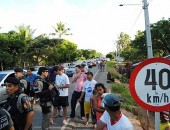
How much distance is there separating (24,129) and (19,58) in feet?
106

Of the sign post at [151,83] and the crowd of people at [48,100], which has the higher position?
the sign post at [151,83]

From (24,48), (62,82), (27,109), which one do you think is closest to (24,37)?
(24,48)

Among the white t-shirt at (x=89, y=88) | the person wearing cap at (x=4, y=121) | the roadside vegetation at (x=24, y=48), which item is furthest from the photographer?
the roadside vegetation at (x=24, y=48)

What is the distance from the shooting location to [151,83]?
394cm

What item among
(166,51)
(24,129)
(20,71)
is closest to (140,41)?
(166,51)

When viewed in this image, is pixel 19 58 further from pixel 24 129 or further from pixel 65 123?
pixel 24 129

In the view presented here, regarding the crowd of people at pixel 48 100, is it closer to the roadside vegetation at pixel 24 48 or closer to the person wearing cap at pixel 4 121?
the person wearing cap at pixel 4 121

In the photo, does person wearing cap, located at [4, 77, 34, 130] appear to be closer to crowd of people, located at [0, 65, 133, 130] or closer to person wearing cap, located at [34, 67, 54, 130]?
crowd of people, located at [0, 65, 133, 130]

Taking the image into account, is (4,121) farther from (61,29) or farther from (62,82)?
(61,29)

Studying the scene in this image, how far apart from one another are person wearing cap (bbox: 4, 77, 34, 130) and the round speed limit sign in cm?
169

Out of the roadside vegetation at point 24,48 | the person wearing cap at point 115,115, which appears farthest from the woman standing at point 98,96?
the roadside vegetation at point 24,48

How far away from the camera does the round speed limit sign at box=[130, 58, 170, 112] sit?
12.7 feet

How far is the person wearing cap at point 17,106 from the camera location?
4727 mm

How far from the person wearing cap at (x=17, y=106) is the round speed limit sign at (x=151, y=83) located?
5.53ft
